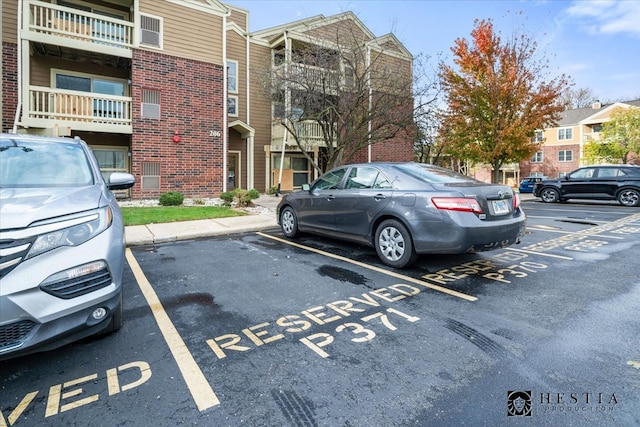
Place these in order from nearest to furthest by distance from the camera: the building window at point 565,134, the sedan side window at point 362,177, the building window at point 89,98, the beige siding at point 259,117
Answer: the sedan side window at point 362,177 → the building window at point 89,98 → the beige siding at point 259,117 → the building window at point 565,134

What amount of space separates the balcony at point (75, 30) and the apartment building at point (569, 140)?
38277mm

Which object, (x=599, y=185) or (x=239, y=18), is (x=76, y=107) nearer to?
(x=239, y=18)

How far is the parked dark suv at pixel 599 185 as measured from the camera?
1415cm

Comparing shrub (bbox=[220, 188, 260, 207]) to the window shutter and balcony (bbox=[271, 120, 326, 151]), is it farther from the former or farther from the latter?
the window shutter

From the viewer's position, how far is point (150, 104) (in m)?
13.4

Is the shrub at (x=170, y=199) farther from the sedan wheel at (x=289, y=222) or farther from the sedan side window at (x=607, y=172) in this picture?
the sedan side window at (x=607, y=172)

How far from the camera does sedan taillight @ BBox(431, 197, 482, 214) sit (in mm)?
4324

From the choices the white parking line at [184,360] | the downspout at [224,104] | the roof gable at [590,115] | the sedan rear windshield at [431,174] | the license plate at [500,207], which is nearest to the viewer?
the white parking line at [184,360]

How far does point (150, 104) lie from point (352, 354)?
13590 mm

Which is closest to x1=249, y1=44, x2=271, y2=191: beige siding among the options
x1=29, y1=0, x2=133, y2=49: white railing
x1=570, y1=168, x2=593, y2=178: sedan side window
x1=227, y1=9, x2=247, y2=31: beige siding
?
x1=227, y1=9, x2=247, y2=31: beige siding

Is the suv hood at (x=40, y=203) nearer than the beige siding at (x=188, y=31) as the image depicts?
Yes

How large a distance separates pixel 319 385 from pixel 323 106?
10580mm

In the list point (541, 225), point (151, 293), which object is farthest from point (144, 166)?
point (541, 225)

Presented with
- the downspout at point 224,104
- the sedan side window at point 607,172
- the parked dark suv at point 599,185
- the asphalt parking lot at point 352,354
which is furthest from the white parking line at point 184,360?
the sedan side window at point 607,172
